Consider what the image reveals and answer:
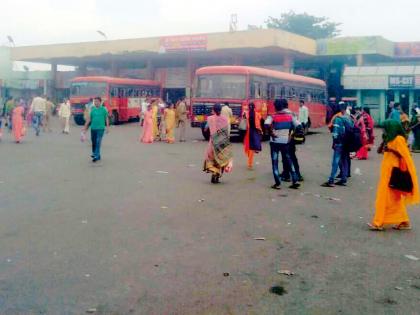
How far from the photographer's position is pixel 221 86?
20.2 m

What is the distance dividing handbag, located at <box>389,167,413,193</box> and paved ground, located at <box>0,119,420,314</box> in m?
0.56

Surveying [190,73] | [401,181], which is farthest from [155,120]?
[190,73]

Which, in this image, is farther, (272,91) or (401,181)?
(272,91)

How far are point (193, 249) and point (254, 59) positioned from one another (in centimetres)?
3582

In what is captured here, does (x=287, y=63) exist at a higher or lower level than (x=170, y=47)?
lower

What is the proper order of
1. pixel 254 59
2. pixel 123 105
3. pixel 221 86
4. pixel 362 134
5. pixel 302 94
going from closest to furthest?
pixel 362 134, pixel 221 86, pixel 302 94, pixel 123 105, pixel 254 59

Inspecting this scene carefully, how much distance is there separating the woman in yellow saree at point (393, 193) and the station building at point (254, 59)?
2511 centimetres

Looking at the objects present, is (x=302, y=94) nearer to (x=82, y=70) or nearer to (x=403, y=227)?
(x=403, y=227)

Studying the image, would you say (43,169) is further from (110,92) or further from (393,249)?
(110,92)

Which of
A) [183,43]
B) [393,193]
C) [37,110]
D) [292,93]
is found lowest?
[393,193]

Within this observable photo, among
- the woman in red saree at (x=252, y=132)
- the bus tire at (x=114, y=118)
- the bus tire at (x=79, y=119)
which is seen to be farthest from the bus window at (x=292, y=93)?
the bus tire at (x=79, y=119)

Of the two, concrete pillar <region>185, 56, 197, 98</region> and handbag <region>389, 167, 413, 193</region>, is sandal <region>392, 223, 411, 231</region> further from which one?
concrete pillar <region>185, 56, 197, 98</region>

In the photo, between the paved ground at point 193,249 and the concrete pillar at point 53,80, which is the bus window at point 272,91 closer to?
the paved ground at point 193,249

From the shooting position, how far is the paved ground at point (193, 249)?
416 cm
